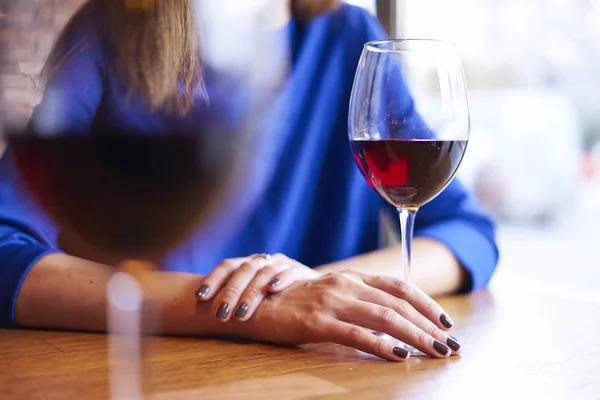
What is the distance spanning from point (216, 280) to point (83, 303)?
12 centimetres

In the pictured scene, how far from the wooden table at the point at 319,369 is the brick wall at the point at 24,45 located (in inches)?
5.7

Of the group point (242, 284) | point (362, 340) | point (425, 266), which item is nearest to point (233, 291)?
point (242, 284)

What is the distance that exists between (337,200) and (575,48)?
190cm

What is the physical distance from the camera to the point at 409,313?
53 centimetres

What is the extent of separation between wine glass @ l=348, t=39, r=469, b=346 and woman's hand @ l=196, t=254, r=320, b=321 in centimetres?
11

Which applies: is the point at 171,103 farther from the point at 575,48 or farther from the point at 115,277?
the point at 575,48

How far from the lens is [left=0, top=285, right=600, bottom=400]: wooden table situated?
42 cm

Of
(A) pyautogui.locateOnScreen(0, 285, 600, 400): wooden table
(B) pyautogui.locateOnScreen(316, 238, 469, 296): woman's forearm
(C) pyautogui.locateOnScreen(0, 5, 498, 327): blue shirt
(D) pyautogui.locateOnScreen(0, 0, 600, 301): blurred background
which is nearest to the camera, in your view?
(A) pyautogui.locateOnScreen(0, 285, 600, 400): wooden table

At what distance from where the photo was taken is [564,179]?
114 inches

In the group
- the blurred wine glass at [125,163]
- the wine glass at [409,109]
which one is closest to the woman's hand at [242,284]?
the wine glass at [409,109]

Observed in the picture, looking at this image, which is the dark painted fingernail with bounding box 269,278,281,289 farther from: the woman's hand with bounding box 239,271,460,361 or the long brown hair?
the long brown hair

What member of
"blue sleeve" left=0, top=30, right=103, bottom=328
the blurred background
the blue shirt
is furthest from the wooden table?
the blurred background

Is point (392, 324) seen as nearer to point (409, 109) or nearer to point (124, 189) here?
point (409, 109)

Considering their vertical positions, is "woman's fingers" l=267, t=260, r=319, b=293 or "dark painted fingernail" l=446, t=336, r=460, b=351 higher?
"woman's fingers" l=267, t=260, r=319, b=293
